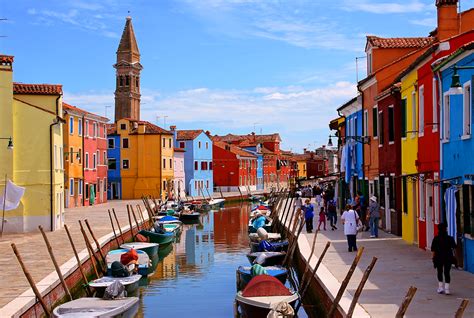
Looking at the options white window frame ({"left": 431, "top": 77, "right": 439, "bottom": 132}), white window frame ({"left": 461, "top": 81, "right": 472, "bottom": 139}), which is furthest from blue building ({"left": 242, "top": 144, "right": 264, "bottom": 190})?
white window frame ({"left": 461, "top": 81, "right": 472, "bottom": 139})

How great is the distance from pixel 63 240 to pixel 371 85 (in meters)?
14.6

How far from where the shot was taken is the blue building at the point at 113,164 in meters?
67.5

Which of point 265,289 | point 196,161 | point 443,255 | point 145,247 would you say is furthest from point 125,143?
point 443,255

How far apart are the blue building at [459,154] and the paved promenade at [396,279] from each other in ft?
3.29

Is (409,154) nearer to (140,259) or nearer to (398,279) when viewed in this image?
(398,279)

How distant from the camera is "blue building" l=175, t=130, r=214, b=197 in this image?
262 ft

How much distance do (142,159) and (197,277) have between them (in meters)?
43.4

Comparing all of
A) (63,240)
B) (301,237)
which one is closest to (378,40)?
(301,237)

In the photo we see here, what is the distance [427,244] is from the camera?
20.5m

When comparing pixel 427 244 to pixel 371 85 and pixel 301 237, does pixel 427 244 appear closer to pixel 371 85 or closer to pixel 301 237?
pixel 301 237

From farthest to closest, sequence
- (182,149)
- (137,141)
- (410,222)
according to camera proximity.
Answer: (182,149), (137,141), (410,222)

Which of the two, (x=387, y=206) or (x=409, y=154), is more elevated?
(x=409, y=154)

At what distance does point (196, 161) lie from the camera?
80.8 m

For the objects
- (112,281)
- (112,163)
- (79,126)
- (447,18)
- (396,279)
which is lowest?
(112,281)
